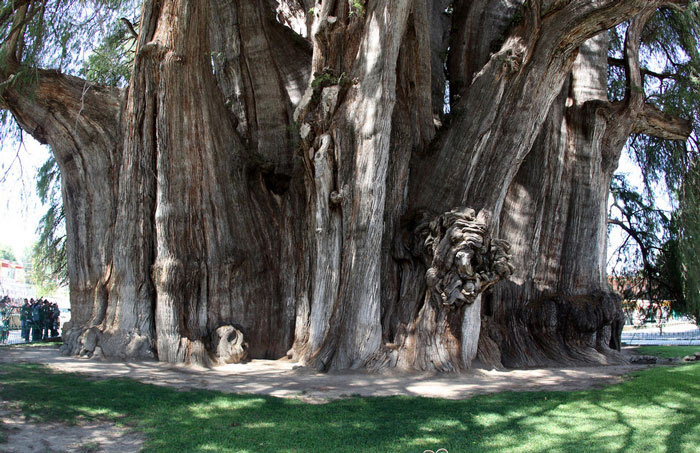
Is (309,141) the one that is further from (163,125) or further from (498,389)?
(498,389)

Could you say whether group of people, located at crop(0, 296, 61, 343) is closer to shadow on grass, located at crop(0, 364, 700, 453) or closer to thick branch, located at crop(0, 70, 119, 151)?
thick branch, located at crop(0, 70, 119, 151)

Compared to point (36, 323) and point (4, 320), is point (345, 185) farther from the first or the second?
point (4, 320)

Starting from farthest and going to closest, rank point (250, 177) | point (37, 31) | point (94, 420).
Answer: point (250, 177) → point (37, 31) → point (94, 420)

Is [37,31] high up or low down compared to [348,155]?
up

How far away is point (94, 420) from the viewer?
485 centimetres

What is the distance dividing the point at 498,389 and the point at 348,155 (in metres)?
3.34

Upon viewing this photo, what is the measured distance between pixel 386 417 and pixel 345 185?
341cm

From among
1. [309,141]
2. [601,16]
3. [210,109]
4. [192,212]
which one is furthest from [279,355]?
[601,16]

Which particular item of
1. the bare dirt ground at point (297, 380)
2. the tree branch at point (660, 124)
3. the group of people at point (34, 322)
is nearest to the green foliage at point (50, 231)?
the group of people at point (34, 322)

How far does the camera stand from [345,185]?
25.2ft

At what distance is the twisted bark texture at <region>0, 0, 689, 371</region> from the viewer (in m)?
7.58

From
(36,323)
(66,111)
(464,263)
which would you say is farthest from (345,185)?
Result: (36,323)

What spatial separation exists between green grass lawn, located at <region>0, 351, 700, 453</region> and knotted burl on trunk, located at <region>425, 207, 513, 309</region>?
66.2 inches

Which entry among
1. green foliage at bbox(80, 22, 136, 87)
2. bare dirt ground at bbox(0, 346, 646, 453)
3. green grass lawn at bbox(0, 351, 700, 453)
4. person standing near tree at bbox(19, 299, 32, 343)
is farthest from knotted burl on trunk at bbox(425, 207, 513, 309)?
person standing near tree at bbox(19, 299, 32, 343)
